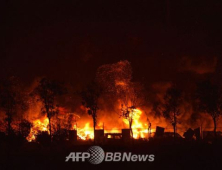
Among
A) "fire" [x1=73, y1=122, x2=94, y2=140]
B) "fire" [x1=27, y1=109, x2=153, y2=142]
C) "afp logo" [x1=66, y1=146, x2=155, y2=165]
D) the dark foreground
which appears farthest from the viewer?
"fire" [x1=27, y1=109, x2=153, y2=142]

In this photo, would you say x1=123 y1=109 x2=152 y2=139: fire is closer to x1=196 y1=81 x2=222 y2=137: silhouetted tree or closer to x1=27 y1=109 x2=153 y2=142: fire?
x1=27 y1=109 x2=153 y2=142: fire

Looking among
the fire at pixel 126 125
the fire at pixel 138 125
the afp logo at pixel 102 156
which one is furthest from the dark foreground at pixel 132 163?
the fire at pixel 138 125

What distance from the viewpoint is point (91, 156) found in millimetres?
30484

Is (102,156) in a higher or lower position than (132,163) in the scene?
higher

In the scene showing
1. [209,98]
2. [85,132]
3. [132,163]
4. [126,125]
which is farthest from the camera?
[126,125]

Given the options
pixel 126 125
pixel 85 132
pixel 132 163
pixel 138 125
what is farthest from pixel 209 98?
pixel 126 125

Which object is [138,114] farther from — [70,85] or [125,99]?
[70,85]

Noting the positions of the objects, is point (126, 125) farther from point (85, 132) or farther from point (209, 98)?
point (209, 98)

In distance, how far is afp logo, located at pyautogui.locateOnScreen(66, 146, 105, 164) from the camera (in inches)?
1173

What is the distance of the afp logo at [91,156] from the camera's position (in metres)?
29.8

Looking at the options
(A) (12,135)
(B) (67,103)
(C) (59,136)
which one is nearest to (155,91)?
(B) (67,103)

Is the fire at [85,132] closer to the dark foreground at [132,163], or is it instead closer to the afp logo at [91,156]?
the dark foreground at [132,163]

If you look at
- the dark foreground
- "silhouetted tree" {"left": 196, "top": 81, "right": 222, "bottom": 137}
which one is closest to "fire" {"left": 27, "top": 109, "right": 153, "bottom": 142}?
"silhouetted tree" {"left": 196, "top": 81, "right": 222, "bottom": 137}

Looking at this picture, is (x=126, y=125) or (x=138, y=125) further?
(x=126, y=125)
